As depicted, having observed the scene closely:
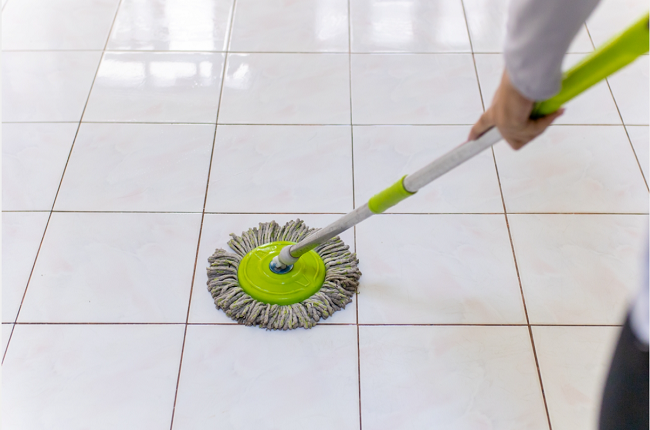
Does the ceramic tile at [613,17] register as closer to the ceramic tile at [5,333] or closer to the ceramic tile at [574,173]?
the ceramic tile at [574,173]

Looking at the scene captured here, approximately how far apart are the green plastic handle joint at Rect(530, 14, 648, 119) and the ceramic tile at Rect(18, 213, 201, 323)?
855mm

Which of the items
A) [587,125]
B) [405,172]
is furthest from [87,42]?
[587,125]

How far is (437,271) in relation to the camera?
1.31 m

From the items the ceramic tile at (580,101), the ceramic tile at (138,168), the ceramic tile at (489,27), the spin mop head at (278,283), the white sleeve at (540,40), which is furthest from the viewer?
the ceramic tile at (489,27)

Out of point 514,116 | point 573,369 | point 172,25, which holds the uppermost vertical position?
point 514,116

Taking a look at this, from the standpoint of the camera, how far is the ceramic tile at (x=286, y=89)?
1.61 metres

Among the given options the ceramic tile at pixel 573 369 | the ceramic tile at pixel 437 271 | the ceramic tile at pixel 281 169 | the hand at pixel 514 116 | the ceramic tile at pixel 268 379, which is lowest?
the ceramic tile at pixel 573 369

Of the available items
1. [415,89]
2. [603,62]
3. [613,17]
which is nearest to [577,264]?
[415,89]

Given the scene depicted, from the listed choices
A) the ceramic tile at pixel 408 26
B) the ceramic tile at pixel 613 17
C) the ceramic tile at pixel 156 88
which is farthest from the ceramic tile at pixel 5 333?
→ the ceramic tile at pixel 613 17

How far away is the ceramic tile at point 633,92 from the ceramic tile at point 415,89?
39 cm

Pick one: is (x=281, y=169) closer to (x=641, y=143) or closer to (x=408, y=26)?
(x=408, y=26)

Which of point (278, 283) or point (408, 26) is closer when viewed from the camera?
point (278, 283)

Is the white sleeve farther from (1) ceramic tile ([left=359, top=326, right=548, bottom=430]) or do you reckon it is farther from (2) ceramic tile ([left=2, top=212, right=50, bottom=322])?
(2) ceramic tile ([left=2, top=212, right=50, bottom=322])

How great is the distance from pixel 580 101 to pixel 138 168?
1.19 meters
